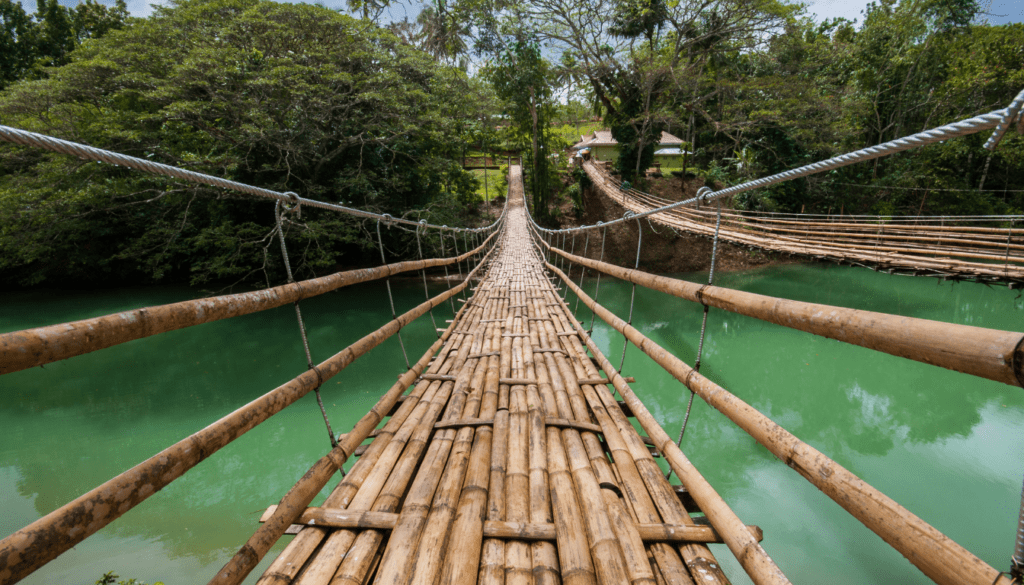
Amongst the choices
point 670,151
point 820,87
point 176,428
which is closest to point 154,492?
point 176,428

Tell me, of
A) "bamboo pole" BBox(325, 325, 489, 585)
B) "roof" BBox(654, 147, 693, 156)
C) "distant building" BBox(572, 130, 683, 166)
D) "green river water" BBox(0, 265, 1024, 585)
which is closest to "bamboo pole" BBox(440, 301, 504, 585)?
"bamboo pole" BBox(325, 325, 489, 585)

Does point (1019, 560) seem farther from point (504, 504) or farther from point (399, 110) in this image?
point (399, 110)

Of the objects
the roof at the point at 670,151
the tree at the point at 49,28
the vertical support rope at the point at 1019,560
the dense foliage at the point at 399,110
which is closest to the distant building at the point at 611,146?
the roof at the point at 670,151

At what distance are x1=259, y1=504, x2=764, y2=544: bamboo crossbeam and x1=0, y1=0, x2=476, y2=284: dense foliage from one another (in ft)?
17.4

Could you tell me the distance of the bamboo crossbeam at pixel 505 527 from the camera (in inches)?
31.5

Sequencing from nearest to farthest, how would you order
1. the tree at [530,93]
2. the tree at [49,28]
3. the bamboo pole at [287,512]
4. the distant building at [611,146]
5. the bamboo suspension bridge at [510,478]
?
the bamboo suspension bridge at [510,478] < the bamboo pole at [287,512] < the tree at [49,28] < the tree at [530,93] < the distant building at [611,146]

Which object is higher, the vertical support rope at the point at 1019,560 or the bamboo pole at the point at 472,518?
the vertical support rope at the point at 1019,560

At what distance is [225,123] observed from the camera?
6145 millimetres

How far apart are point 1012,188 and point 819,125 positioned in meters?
5.93

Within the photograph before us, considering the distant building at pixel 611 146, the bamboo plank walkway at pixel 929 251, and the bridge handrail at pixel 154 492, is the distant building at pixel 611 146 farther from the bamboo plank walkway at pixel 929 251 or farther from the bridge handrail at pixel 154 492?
the bridge handrail at pixel 154 492

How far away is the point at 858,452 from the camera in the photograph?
3281mm

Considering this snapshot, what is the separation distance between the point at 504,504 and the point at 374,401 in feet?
11.6

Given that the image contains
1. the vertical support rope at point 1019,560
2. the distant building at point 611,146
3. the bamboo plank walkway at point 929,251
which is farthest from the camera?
the distant building at point 611,146

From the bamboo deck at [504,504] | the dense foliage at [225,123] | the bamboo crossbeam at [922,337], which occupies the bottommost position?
the bamboo deck at [504,504]
